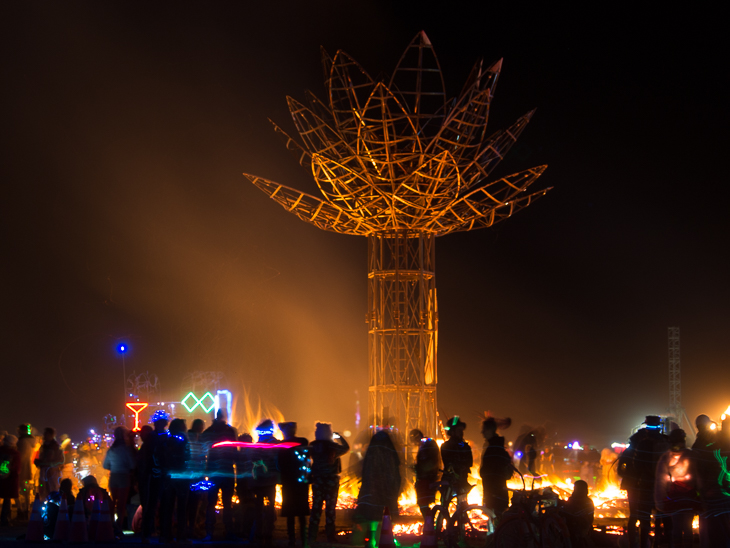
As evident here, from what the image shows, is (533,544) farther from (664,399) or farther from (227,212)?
(664,399)

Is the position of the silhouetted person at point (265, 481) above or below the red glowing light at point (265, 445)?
below

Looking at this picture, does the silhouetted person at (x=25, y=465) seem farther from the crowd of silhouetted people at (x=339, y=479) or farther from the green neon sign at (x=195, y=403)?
the green neon sign at (x=195, y=403)

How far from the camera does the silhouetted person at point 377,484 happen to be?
912 centimetres

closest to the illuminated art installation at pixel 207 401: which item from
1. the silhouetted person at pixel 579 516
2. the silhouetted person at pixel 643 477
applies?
the silhouetted person at pixel 579 516

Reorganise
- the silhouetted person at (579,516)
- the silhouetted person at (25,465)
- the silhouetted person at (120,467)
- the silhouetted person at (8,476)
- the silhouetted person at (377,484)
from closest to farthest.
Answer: the silhouetted person at (579,516)
the silhouetted person at (377,484)
the silhouetted person at (120,467)
the silhouetted person at (8,476)
the silhouetted person at (25,465)

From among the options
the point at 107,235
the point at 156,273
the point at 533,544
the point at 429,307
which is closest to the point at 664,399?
the point at 429,307

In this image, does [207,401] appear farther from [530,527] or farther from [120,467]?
[530,527]

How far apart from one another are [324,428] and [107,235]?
19.4 meters

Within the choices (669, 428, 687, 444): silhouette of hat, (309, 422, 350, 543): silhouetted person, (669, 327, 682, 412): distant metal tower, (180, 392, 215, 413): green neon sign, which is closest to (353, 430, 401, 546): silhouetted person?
(309, 422, 350, 543): silhouetted person

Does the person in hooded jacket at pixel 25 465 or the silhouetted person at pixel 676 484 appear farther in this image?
the person in hooded jacket at pixel 25 465

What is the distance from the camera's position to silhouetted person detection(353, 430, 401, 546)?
359 inches

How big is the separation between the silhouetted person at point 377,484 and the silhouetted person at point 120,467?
3.57 meters

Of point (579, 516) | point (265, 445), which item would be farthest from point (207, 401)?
point (579, 516)

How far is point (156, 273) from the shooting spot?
91.9 feet
